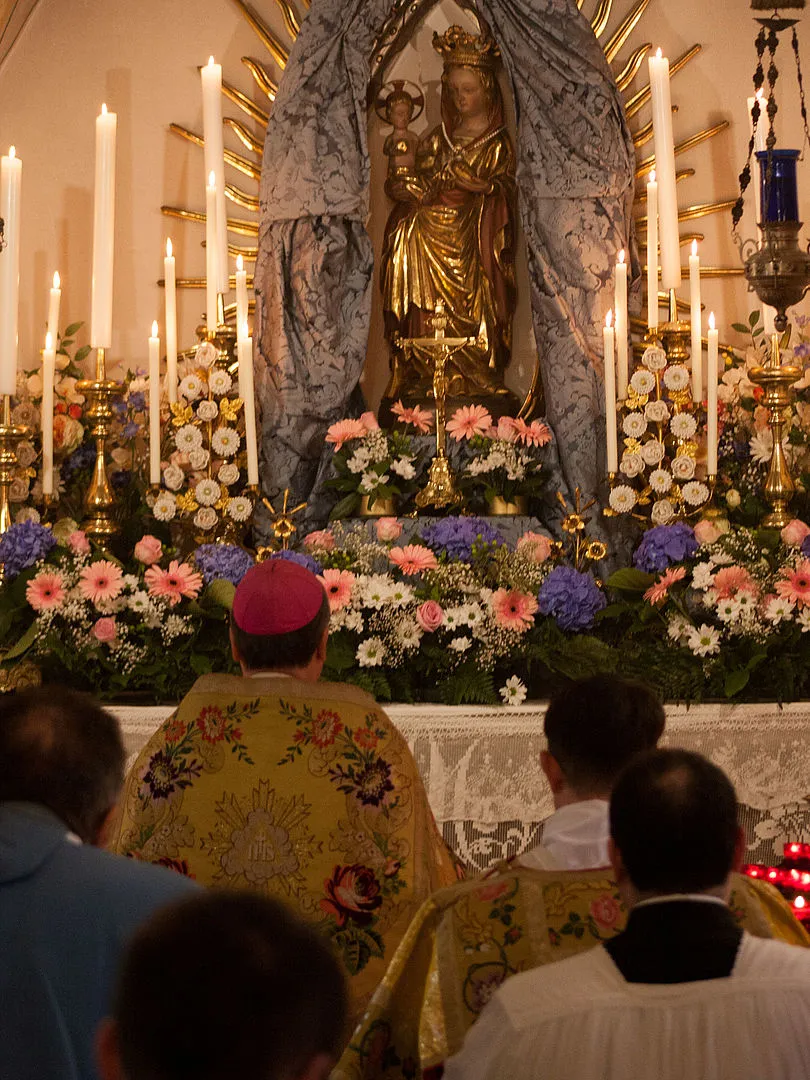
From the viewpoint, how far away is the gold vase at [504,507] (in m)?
5.89

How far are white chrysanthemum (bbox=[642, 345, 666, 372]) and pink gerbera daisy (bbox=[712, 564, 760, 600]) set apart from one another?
3.09 ft

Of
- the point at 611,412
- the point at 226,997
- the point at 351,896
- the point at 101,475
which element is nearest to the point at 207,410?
the point at 101,475

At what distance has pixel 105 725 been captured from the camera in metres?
2.24

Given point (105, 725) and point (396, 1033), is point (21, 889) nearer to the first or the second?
point (105, 725)

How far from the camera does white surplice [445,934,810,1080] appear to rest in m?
1.94

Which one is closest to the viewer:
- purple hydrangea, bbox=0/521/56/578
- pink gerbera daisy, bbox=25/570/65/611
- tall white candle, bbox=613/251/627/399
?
pink gerbera daisy, bbox=25/570/65/611

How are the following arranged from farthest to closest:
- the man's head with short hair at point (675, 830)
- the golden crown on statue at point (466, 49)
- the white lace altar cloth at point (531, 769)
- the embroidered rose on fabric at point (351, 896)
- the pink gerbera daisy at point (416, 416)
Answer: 1. the golden crown on statue at point (466, 49)
2. the pink gerbera daisy at point (416, 416)
3. the white lace altar cloth at point (531, 769)
4. the embroidered rose on fabric at point (351, 896)
5. the man's head with short hair at point (675, 830)

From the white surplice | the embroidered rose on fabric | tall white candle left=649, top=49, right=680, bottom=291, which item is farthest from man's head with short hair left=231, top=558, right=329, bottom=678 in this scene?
tall white candle left=649, top=49, right=680, bottom=291

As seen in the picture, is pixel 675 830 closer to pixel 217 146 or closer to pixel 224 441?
pixel 224 441

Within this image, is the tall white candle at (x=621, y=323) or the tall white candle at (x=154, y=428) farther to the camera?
the tall white candle at (x=621, y=323)

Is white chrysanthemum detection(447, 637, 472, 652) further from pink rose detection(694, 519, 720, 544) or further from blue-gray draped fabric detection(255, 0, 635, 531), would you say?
blue-gray draped fabric detection(255, 0, 635, 531)

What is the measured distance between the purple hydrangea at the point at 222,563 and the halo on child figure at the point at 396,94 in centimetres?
233

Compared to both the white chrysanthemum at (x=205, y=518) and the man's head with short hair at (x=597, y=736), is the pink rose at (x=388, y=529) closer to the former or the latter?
the white chrysanthemum at (x=205, y=518)

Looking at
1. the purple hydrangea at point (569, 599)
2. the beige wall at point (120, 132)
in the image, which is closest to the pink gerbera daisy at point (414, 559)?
the purple hydrangea at point (569, 599)
